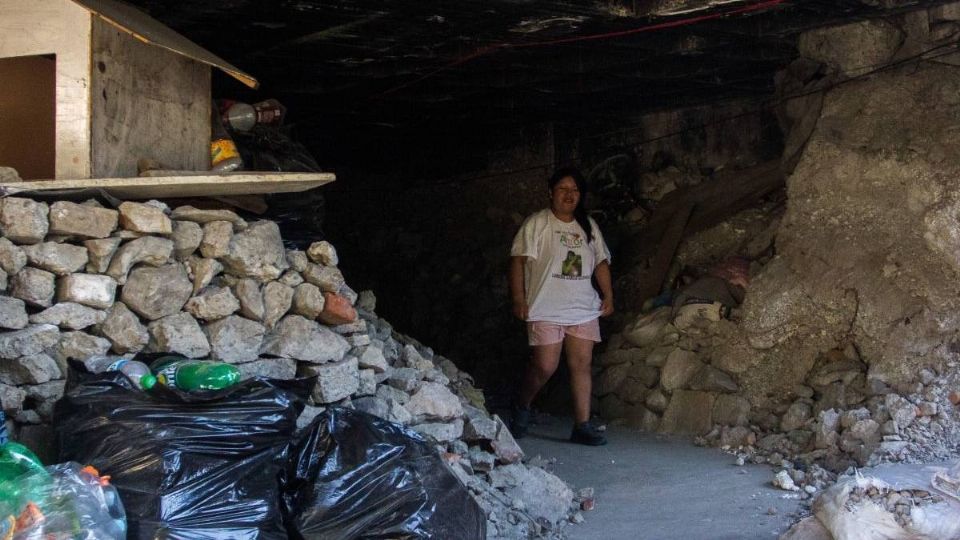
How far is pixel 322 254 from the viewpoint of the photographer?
4.12 metres

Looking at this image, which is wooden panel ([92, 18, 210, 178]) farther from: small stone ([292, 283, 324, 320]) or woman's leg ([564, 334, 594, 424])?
woman's leg ([564, 334, 594, 424])

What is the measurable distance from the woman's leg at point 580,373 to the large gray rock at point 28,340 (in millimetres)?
3114

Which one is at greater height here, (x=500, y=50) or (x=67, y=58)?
(x=500, y=50)

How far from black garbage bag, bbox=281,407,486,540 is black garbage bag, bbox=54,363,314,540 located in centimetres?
12

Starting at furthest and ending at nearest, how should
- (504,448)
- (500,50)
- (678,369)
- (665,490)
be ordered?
1. (678,369)
2. (500,50)
3. (665,490)
4. (504,448)

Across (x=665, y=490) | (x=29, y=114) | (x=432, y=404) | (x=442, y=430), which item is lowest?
(x=665, y=490)

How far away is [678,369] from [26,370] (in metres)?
3.93

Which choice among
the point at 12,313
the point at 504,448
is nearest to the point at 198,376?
the point at 12,313

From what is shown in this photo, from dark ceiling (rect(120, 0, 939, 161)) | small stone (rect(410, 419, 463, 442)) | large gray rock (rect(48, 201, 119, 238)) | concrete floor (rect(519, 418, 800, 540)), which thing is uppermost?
dark ceiling (rect(120, 0, 939, 161))

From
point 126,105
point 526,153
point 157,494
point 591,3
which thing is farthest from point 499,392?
point 157,494

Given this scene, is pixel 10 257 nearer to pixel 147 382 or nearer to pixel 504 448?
pixel 147 382

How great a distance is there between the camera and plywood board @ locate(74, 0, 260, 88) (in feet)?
11.5

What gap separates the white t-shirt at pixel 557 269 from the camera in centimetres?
568

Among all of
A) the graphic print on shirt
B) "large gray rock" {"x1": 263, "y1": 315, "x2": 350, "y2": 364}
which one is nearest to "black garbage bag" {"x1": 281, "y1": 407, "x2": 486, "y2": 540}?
"large gray rock" {"x1": 263, "y1": 315, "x2": 350, "y2": 364}
